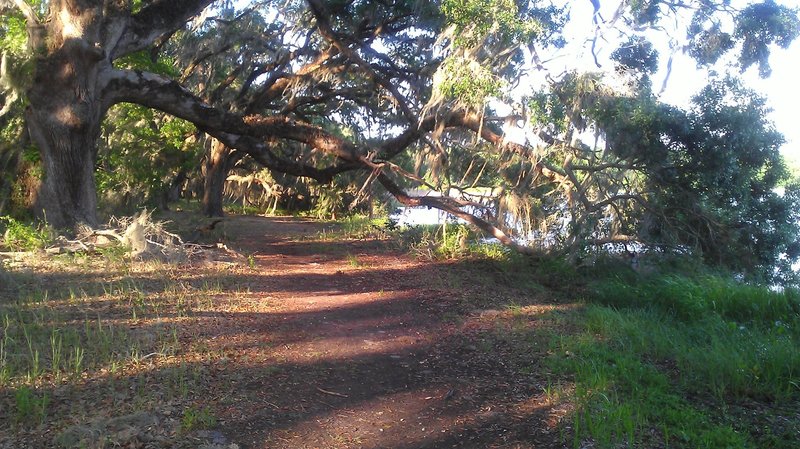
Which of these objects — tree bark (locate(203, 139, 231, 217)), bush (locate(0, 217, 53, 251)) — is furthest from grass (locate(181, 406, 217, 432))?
tree bark (locate(203, 139, 231, 217))

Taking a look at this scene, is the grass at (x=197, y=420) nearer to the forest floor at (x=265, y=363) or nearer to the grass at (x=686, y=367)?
the forest floor at (x=265, y=363)

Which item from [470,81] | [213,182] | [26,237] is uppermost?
[470,81]

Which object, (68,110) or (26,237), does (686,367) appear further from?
(68,110)

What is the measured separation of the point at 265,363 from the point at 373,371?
1092 millimetres

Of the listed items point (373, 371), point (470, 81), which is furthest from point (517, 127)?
point (373, 371)

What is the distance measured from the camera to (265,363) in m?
6.62

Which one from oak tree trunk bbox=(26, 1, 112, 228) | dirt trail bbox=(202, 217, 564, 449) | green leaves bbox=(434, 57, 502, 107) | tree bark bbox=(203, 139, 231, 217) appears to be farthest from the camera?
tree bark bbox=(203, 139, 231, 217)

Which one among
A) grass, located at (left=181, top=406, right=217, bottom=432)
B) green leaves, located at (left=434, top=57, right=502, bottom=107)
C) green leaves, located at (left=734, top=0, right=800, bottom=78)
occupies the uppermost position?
A: green leaves, located at (left=734, top=0, right=800, bottom=78)

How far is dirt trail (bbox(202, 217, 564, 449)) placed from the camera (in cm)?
509

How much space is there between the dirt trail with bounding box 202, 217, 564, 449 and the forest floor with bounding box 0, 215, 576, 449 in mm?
20

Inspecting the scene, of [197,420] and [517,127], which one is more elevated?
[517,127]

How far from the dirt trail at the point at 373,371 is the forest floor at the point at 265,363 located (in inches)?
0.8

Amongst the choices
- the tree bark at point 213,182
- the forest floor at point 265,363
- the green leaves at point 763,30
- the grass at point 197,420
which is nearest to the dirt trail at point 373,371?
the forest floor at point 265,363

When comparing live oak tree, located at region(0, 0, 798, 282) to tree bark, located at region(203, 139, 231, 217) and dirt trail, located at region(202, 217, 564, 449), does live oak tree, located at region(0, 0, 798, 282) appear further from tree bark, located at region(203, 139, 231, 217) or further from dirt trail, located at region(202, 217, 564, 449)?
tree bark, located at region(203, 139, 231, 217)
